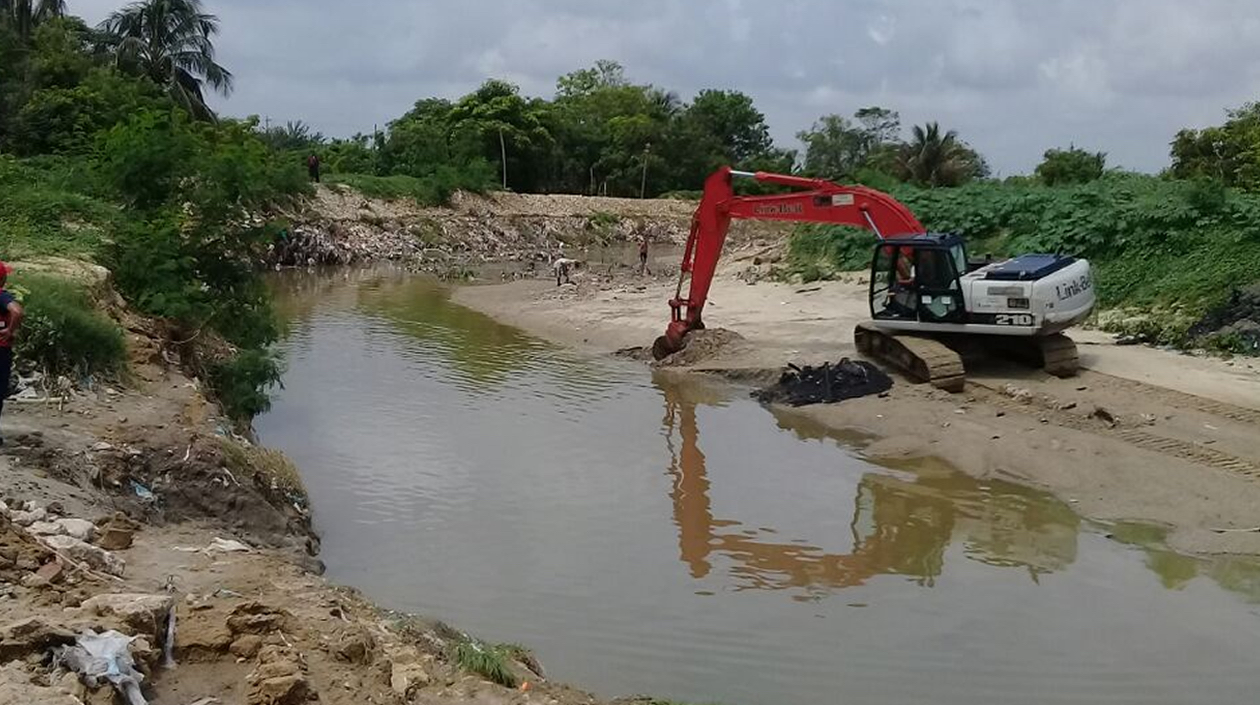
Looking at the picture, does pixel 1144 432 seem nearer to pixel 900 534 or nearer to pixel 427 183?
pixel 900 534

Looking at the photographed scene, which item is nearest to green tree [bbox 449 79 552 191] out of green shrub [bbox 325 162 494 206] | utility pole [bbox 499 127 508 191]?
utility pole [bbox 499 127 508 191]

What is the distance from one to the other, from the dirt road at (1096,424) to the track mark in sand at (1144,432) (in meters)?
0.02

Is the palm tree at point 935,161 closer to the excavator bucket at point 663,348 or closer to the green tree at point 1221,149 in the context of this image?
the green tree at point 1221,149

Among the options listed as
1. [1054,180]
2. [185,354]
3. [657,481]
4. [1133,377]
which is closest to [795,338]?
[1133,377]

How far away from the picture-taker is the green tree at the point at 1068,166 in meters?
44.5

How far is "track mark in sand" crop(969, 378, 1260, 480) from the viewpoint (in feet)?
40.5

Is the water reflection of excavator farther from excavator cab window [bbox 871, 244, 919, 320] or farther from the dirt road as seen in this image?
excavator cab window [bbox 871, 244, 919, 320]

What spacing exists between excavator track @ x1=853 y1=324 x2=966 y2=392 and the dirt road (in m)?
0.24

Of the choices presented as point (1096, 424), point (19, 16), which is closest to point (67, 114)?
point (19, 16)

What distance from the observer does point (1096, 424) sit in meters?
14.2

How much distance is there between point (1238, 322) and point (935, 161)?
1253 inches

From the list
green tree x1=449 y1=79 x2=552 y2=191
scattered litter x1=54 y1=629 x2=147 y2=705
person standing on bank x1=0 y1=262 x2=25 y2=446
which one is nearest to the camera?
scattered litter x1=54 y1=629 x2=147 y2=705

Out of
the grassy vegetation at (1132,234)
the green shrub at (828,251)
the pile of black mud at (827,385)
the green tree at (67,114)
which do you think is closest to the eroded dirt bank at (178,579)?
the pile of black mud at (827,385)

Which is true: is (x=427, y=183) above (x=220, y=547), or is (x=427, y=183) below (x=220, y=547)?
above
